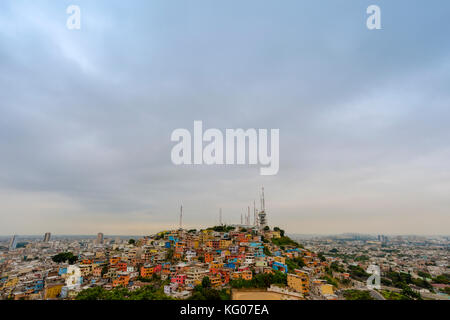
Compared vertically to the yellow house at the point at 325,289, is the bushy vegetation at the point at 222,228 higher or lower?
higher

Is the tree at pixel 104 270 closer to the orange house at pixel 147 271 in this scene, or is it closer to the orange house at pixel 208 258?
the orange house at pixel 147 271

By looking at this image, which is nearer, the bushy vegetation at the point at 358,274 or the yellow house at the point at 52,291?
the yellow house at the point at 52,291

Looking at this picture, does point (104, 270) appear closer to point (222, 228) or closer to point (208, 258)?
point (208, 258)

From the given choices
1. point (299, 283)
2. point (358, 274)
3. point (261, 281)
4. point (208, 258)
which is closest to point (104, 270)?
point (208, 258)

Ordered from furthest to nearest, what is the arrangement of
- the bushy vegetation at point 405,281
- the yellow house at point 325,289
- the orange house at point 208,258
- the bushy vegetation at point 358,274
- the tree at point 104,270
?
the bushy vegetation at point 358,274 < the bushy vegetation at point 405,281 < the orange house at point 208,258 < the tree at point 104,270 < the yellow house at point 325,289

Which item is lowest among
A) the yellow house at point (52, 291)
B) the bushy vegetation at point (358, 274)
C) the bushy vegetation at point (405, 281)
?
the bushy vegetation at point (405, 281)

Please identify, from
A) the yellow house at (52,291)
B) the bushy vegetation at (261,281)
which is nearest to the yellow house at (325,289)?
the bushy vegetation at (261,281)

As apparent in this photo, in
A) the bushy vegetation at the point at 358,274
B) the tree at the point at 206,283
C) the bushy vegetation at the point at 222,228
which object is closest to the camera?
the tree at the point at 206,283

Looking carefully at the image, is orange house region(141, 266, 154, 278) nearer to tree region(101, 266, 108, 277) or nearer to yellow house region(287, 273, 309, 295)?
tree region(101, 266, 108, 277)

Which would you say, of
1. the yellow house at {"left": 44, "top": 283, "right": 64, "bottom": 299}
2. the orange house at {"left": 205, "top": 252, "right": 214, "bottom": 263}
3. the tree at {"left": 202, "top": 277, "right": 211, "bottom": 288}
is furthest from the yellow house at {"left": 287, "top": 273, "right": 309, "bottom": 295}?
the yellow house at {"left": 44, "top": 283, "right": 64, "bottom": 299}

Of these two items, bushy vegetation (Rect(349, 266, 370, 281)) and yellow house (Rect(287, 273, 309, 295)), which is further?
bushy vegetation (Rect(349, 266, 370, 281))
